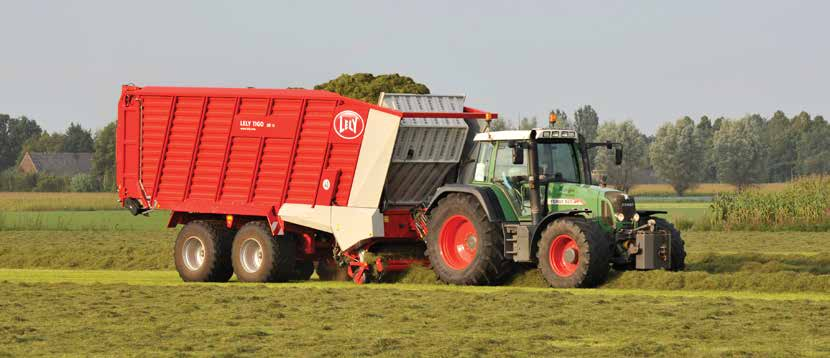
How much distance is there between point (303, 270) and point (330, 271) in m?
0.57

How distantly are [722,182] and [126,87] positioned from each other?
111 meters

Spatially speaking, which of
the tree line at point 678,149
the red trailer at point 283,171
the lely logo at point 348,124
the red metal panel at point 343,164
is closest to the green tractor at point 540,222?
the red trailer at point 283,171

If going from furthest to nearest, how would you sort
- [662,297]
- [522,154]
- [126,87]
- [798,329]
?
[126,87], [522,154], [662,297], [798,329]

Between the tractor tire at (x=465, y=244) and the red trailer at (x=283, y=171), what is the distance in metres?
0.87

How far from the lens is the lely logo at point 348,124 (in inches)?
800

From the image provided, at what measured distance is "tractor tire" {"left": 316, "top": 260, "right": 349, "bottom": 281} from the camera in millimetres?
21859

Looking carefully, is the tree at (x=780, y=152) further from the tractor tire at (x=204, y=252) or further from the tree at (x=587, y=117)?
the tractor tire at (x=204, y=252)

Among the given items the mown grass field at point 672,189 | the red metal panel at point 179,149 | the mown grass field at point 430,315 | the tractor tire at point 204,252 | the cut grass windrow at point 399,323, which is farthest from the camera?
the mown grass field at point 672,189

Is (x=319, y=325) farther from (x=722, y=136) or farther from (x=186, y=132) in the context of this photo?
(x=722, y=136)

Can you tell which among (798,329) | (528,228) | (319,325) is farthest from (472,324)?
(528,228)

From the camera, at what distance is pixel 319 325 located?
47.6ft

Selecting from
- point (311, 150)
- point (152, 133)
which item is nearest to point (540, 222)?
point (311, 150)

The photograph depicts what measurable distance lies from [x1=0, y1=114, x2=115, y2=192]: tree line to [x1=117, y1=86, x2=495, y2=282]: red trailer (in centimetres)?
7056

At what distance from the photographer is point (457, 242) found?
19938mm
